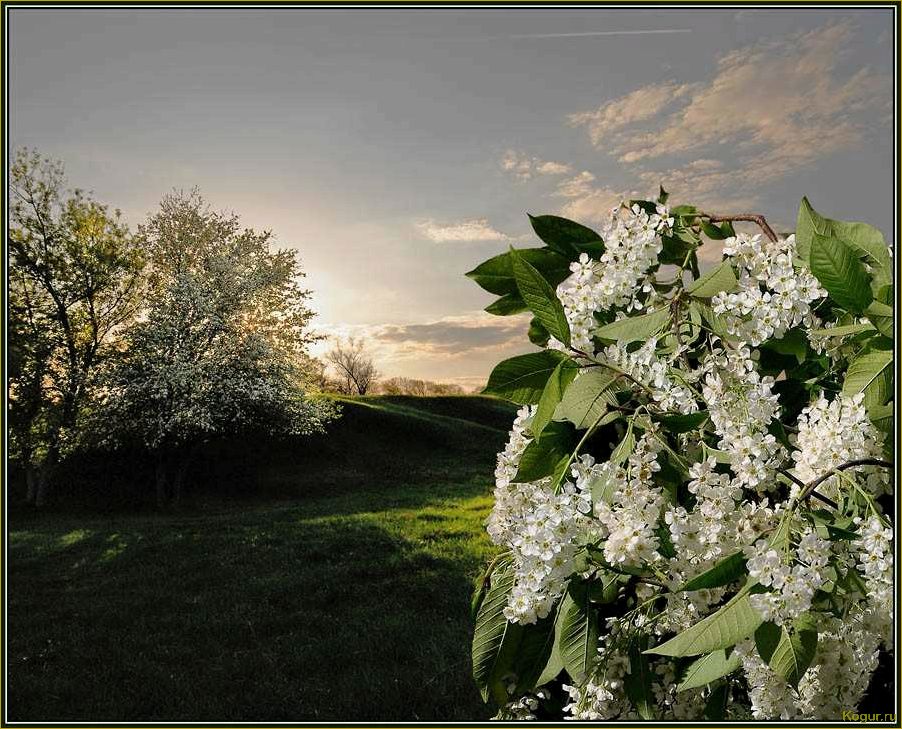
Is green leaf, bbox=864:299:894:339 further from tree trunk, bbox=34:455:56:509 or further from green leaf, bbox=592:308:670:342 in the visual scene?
tree trunk, bbox=34:455:56:509

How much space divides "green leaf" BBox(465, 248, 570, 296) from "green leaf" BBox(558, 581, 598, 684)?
22.6 inches

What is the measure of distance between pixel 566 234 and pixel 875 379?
60 cm

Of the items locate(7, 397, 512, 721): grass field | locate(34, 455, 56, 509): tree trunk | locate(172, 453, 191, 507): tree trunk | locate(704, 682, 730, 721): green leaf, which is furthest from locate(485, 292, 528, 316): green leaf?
locate(34, 455, 56, 509): tree trunk

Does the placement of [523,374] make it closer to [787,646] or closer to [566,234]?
[566,234]

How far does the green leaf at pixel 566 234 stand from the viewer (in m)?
1.44

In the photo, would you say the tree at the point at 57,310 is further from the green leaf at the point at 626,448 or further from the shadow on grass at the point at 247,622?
the green leaf at the point at 626,448

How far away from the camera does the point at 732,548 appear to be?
1133 millimetres

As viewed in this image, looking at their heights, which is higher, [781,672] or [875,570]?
[875,570]

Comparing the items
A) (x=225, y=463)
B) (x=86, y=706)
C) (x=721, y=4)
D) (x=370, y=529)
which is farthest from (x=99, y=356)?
(x=721, y=4)

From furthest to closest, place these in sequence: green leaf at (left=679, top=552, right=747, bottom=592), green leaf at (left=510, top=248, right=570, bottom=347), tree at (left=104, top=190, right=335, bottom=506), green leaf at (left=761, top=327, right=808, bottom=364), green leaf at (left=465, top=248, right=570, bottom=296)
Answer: tree at (left=104, top=190, right=335, bottom=506) → green leaf at (left=465, top=248, right=570, bottom=296) → green leaf at (left=761, top=327, right=808, bottom=364) → green leaf at (left=510, top=248, right=570, bottom=347) → green leaf at (left=679, top=552, right=747, bottom=592)

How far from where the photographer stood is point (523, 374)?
121cm

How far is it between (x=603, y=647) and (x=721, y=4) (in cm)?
147

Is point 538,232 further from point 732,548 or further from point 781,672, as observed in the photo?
point 781,672

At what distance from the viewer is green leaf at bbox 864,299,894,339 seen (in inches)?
45.6
